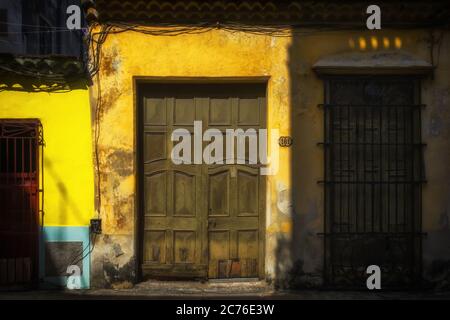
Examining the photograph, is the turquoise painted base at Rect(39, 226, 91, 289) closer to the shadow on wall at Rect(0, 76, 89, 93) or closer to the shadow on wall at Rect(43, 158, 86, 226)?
the shadow on wall at Rect(43, 158, 86, 226)

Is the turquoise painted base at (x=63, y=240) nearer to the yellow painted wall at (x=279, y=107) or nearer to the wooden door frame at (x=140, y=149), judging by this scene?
the yellow painted wall at (x=279, y=107)

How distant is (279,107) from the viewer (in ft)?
21.1

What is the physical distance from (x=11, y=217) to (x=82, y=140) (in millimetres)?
1502

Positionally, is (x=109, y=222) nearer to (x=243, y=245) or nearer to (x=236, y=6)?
(x=243, y=245)

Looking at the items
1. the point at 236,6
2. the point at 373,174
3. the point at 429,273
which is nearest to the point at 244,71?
the point at 236,6

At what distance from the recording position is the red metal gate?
253 inches

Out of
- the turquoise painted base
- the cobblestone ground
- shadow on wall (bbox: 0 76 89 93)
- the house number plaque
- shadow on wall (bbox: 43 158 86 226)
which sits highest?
shadow on wall (bbox: 0 76 89 93)

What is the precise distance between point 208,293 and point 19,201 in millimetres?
3013

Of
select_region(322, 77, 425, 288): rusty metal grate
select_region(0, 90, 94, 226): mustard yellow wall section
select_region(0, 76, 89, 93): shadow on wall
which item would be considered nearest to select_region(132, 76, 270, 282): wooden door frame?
select_region(0, 90, 94, 226): mustard yellow wall section

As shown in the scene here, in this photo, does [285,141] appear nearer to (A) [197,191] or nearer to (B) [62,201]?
(A) [197,191]

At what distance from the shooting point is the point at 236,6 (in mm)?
6297

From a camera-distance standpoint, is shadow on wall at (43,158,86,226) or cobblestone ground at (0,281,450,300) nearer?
cobblestone ground at (0,281,450,300)

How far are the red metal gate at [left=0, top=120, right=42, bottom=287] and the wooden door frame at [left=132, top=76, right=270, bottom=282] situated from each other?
1388mm

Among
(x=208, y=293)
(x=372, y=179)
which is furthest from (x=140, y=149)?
(x=372, y=179)
